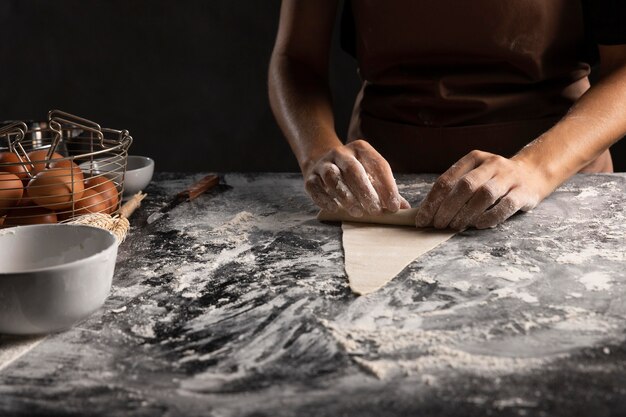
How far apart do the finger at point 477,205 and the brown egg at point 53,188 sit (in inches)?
24.2

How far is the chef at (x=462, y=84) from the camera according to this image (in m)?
1.43

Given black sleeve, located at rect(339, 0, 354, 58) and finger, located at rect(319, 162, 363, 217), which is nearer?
finger, located at rect(319, 162, 363, 217)

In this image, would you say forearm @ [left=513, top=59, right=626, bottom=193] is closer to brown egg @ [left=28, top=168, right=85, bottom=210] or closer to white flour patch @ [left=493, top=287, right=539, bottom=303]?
white flour patch @ [left=493, top=287, right=539, bottom=303]

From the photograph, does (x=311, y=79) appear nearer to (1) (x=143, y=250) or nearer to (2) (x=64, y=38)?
(1) (x=143, y=250)

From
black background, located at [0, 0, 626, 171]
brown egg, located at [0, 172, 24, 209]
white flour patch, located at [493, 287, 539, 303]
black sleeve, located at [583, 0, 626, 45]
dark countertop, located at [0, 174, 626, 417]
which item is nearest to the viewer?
dark countertop, located at [0, 174, 626, 417]

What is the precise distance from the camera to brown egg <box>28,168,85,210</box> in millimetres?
1136

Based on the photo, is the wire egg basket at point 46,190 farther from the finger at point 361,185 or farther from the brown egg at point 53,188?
the finger at point 361,185

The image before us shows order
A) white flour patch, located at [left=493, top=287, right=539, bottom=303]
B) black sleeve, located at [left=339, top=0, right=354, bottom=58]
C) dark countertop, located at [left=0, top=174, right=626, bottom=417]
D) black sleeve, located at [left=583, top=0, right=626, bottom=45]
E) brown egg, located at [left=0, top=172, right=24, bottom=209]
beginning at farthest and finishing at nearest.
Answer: black sleeve, located at [left=339, top=0, right=354, bottom=58] → black sleeve, located at [left=583, top=0, right=626, bottom=45] → brown egg, located at [left=0, top=172, right=24, bottom=209] → white flour patch, located at [left=493, top=287, right=539, bottom=303] → dark countertop, located at [left=0, top=174, right=626, bottom=417]

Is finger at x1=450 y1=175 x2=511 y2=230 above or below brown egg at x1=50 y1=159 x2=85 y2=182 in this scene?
below

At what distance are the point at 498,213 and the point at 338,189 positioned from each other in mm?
270

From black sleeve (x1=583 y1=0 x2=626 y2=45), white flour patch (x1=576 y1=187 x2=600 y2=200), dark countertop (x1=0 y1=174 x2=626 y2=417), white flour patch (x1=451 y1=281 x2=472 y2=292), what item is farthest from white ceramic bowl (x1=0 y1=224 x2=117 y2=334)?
black sleeve (x1=583 y1=0 x2=626 y2=45)

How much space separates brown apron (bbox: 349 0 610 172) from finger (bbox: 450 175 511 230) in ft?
1.53

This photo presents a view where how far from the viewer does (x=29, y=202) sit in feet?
3.83

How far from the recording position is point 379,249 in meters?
1.11
